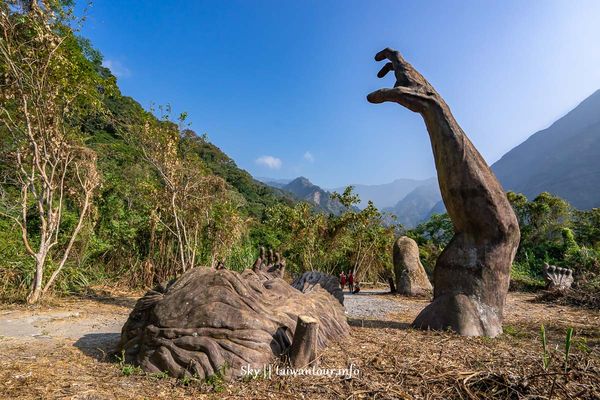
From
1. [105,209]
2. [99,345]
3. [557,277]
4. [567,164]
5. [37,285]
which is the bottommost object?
[99,345]

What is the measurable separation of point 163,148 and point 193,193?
1461 mm

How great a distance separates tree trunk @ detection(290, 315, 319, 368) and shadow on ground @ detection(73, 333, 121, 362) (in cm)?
173

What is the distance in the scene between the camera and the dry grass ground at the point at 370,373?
7.99ft

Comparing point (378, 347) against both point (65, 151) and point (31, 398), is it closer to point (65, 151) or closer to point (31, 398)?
point (31, 398)

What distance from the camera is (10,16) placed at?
5.73m

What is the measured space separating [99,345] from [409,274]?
806cm

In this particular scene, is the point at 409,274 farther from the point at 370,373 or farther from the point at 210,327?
the point at 210,327

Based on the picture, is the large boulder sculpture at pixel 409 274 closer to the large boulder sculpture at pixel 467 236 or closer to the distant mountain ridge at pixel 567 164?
the large boulder sculpture at pixel 467 236

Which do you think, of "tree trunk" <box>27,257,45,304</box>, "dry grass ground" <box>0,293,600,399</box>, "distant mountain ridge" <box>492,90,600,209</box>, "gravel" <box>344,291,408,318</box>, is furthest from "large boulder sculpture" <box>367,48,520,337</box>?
"distant mountain ridge" <box>492,90,600,209</box>

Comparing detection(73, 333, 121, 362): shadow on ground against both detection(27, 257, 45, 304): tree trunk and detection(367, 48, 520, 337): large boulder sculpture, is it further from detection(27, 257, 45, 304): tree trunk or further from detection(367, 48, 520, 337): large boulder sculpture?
detection(367, 48, 520, 337): large boulder sculpture

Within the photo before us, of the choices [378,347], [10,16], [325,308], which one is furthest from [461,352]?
[10,16]

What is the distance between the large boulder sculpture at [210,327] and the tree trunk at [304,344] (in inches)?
1.5

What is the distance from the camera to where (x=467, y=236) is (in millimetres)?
4586

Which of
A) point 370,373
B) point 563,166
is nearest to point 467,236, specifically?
point 370,373
